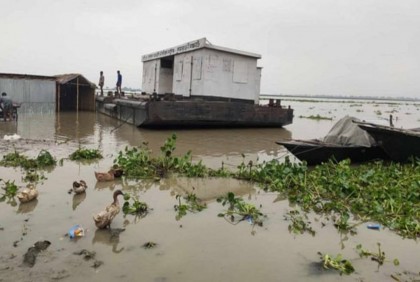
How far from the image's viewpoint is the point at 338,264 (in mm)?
3684

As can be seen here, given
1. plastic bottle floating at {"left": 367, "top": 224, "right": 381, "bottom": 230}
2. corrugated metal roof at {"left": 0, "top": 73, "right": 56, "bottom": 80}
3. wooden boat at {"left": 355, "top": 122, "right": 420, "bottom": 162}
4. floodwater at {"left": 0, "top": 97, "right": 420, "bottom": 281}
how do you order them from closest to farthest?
floodwater at {"left": 0, "top": 97, "right": 420, "bottom": 281} < plastic bottle floating at {"left": 367, "top": 224, "right": 381, "bottom": 230} < wooden boat at {"left": 355, "top": 122, "right": 420, "bottom": 162} < corrugated metal roof at {"left": 0, "top": 73, "right": 56, "bottom": 80}

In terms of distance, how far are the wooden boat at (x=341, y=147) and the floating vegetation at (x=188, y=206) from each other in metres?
3.10

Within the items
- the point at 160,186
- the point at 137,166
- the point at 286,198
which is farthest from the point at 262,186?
the point at 137,166

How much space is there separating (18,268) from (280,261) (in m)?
2.61

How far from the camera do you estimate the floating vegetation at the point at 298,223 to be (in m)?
4.62

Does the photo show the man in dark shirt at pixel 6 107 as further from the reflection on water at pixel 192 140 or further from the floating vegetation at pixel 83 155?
the floating vegetation at pixel 83 155

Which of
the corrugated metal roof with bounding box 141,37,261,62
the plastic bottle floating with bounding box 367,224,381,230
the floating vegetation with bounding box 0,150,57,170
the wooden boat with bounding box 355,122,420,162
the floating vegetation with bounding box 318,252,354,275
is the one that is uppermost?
the corrugated metal roof with bounding box 141,37,261,62

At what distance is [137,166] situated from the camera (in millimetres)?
7195

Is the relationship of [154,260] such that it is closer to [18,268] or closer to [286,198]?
[18,268]

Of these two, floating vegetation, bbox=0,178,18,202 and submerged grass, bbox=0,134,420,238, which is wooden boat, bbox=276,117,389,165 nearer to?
submerged grass, bbox=0,134,420,238

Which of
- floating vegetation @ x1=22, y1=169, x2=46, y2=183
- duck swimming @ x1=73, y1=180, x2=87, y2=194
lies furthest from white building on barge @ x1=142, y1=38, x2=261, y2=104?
duck swimming @ x1=73, y1=180, x2=87, y2=194

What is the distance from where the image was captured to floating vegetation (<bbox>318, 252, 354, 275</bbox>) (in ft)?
11.8

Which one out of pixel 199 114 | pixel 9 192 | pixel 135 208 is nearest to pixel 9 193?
pixel 9 192

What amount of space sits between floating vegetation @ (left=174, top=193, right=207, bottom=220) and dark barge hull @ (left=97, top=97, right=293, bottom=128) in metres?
8.60
